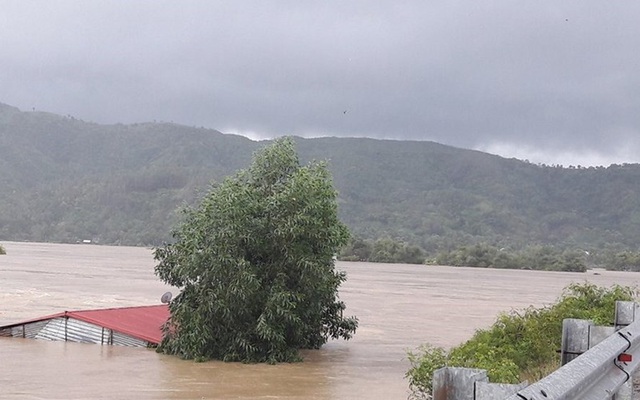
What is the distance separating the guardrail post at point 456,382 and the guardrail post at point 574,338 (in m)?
2.17

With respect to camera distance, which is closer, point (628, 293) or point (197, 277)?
point (628, 293)

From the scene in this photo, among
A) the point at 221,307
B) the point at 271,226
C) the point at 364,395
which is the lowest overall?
the point at 364,395

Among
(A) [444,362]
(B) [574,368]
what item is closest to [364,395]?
(A) [444,362]

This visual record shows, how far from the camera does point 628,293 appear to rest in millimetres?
15742

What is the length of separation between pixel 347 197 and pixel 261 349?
165 meters

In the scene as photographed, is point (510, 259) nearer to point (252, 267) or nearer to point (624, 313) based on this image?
point (252, 267)

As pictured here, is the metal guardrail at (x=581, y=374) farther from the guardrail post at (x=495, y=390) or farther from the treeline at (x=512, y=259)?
the treeline at (x=512, y=259)

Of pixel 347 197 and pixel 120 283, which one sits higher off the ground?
pixel 347 197

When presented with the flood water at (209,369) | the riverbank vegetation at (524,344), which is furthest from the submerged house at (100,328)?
the riverbank vegetation at (524,344)

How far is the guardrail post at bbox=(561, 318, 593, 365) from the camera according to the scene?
6.01 m

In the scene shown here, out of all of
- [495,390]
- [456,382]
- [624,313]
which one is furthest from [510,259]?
[495,390]

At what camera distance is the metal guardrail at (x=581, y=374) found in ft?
12.3

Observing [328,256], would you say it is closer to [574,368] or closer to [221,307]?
[221,307]

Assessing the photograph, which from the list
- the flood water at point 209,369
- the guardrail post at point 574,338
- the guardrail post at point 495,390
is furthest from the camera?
the flood water at point 209,369
